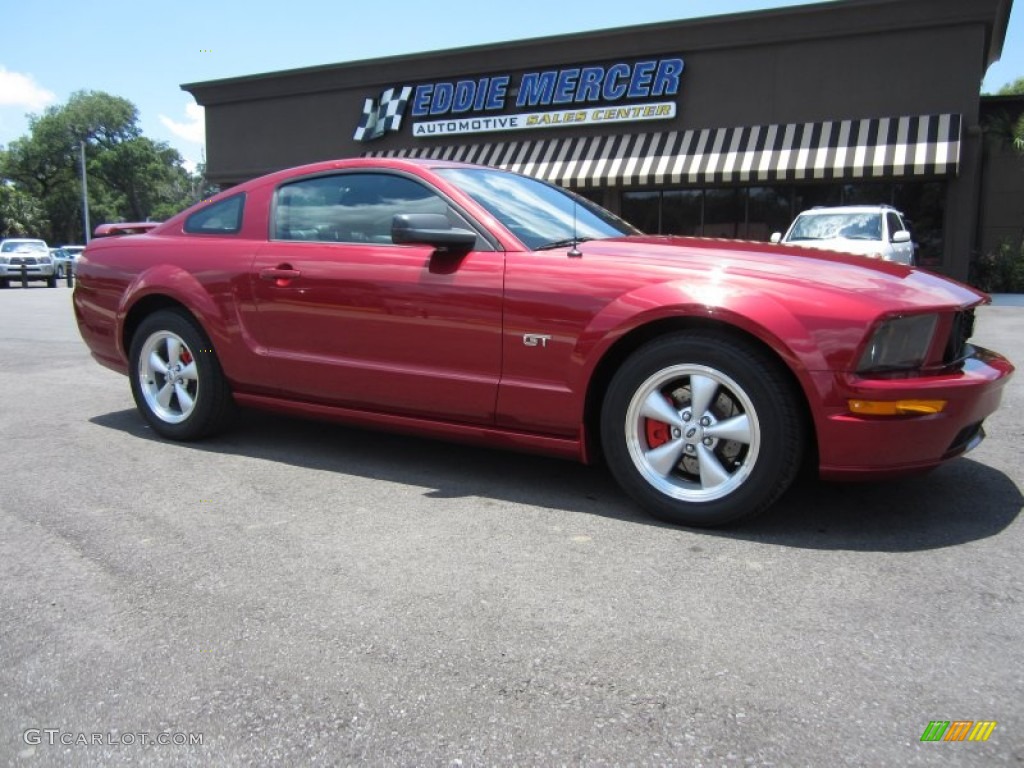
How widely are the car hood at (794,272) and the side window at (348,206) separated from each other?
93cm

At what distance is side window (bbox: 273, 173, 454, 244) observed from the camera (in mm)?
3990

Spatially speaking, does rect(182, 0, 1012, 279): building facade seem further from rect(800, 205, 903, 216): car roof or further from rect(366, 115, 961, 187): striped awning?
rect(800, 205, 903, 216): car roof

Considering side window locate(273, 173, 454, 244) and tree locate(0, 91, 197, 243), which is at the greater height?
tree locate(0, 91, 197, 243)

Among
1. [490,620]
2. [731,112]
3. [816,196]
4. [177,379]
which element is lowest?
[490,620]

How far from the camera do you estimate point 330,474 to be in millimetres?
4035

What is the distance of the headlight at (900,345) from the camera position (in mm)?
2934

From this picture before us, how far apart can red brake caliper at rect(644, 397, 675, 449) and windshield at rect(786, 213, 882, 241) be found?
10829mm

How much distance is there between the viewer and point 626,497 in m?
3.66

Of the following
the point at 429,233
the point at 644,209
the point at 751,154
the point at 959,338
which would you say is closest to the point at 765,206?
the point at 751,154

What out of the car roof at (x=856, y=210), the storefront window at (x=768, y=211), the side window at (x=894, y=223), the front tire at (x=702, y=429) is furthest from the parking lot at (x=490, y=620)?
the storefront window at (x=768, y=211)

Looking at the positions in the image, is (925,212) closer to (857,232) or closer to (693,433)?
(857,232)

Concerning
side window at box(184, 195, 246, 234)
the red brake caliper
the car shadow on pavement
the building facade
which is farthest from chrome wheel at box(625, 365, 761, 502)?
the building facade

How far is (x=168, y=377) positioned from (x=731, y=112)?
15.8m

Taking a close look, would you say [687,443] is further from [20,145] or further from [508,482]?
[20,145]
